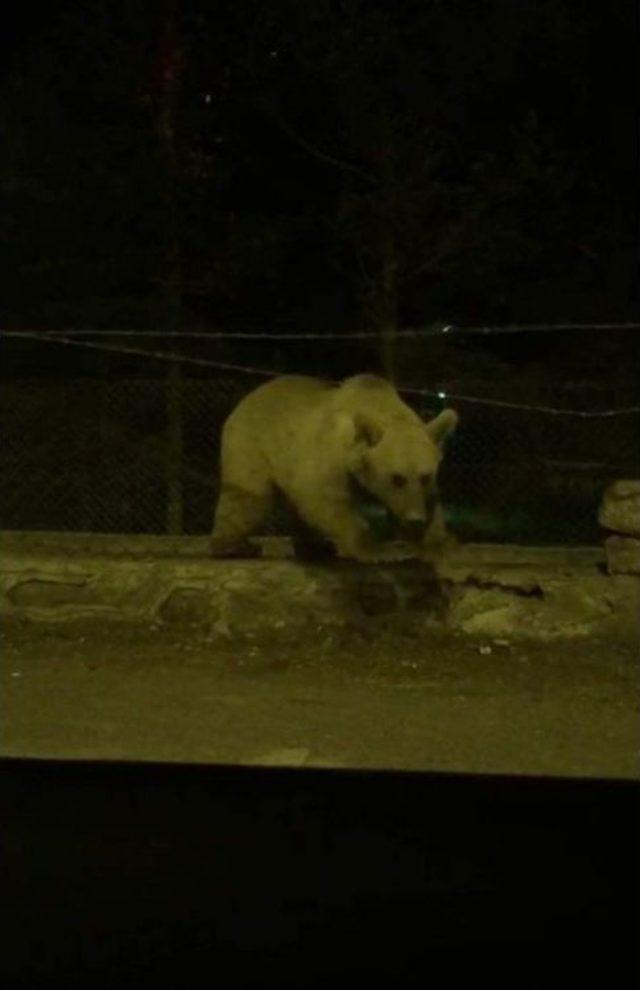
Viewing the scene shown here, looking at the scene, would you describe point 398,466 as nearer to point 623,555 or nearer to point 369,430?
point 369,430

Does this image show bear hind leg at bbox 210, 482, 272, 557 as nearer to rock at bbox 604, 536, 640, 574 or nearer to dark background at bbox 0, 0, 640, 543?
dark background at bbox 0, 0, 640, 543

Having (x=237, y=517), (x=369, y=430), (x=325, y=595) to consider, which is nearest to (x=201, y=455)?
(x=237, y=517)

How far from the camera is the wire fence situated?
44.1 ft

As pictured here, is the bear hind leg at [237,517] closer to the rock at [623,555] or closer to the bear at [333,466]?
the bear at [333,466]

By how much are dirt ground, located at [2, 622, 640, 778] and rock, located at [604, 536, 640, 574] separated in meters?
0.47

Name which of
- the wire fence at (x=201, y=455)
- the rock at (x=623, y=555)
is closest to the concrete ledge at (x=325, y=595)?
the rock at (x=623, y=555)

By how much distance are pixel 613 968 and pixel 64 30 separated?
47.9ft

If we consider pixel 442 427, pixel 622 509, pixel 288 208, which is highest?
pixel 288 208

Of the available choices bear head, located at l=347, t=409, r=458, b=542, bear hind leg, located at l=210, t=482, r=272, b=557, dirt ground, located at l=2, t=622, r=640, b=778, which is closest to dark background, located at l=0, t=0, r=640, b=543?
bear hind leg, located at l=210, t=482, r=272, b=557

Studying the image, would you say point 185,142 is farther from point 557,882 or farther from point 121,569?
point 557,882

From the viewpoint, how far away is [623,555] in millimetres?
10766

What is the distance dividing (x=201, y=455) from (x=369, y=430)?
11.0 ft

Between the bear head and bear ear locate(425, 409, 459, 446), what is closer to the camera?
the bear head

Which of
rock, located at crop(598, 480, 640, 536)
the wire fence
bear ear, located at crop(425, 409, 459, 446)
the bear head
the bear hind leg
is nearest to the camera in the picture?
the bear head
